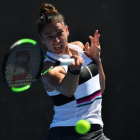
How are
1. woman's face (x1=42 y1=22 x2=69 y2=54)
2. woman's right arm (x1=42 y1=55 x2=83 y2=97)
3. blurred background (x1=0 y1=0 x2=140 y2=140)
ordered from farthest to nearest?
blurred background (x1=0 y1=0 x2=140 y2=140) → woman's face (x1=42 y1=22 x2=69 y2=54) → woman's right arm (x1=42 y1=55 x2=83 y2=97)

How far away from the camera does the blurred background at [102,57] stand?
4.47 m

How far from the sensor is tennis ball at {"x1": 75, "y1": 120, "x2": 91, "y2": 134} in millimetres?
2859

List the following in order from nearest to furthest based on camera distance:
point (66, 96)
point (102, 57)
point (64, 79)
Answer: point (64, 79) < point (66, 96) < point (102, 57)

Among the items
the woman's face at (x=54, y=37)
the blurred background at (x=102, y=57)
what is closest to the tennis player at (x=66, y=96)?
the woman's face at (x=54, y=37)

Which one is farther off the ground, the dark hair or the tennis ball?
the dark hair

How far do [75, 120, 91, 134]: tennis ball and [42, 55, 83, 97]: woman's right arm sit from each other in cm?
26

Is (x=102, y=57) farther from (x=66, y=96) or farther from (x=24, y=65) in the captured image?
(x=24, y=65)

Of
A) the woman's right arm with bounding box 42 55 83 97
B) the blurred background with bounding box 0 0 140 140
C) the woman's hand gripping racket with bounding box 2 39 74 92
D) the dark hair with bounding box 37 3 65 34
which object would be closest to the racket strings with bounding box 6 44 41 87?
the woman's hand gripping racket with bounding box 2 39 74 92

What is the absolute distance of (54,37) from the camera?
2.98 meters

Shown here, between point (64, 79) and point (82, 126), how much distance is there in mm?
387

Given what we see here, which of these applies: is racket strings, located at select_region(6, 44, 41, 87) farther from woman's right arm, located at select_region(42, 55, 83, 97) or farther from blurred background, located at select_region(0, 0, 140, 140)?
blurred background, located at select_region(0, 0, 140, 140)

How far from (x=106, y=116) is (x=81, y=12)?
1257mm

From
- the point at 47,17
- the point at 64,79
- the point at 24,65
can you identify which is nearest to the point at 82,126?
the point at 64,79

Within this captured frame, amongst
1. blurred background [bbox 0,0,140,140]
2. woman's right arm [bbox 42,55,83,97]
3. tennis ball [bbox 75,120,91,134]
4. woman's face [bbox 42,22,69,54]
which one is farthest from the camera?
blurred background [bbox 0,0,140,140]
